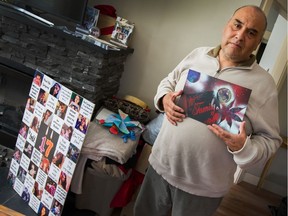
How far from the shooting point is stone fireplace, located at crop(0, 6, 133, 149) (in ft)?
5.25

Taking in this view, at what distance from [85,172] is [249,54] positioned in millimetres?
1094

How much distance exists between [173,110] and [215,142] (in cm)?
21

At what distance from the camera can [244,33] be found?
1.03 m

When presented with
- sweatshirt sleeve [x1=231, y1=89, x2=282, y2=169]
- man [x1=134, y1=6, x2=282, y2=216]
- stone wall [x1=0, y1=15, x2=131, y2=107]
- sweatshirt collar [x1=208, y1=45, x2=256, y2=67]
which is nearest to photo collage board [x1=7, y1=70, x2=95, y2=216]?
stone wall [x1=0, y1=15, x2=131, y2=107]

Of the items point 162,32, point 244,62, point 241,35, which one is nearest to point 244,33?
point 241,35

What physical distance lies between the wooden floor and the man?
4.09 ft

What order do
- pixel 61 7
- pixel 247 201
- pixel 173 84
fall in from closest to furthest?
pixel 173 84, pixel 61 7, pixel 247 201

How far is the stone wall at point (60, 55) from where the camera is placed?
1.61 m

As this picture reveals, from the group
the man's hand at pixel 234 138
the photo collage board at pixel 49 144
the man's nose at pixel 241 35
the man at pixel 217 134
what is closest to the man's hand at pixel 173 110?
the man at pixel 217 134

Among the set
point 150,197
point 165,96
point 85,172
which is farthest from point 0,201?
point 165,96

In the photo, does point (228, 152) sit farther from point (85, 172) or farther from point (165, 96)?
point (85, 172)

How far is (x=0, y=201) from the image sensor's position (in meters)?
1.59

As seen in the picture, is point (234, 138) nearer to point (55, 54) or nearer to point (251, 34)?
point (251, 34)

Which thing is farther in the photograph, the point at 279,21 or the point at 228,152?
the point at 279,21
